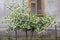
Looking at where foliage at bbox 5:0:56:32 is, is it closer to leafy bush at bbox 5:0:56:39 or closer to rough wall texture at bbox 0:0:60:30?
leafy bush at bbox 5:0:56:39

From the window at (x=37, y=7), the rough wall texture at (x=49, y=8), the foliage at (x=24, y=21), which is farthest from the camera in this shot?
the rough wall texture at (x=49, y=8)

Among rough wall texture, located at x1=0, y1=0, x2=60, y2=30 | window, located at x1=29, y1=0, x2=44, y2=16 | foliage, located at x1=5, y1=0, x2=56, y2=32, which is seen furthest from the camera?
rough wall texture, located at x1=0, y1=0, x2=60, y2=30

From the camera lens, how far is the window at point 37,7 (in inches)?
505

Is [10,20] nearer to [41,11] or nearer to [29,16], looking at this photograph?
[29,16]

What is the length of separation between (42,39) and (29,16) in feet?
6.66

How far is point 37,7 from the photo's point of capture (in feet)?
42.3

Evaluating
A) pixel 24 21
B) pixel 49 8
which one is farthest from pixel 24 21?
pixel 49 8

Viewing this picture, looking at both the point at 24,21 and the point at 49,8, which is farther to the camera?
the point at 49,8

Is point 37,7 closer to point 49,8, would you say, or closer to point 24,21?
point 49,8

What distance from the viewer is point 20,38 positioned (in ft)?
41.9

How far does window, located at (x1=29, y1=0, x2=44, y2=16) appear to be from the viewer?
1284cm

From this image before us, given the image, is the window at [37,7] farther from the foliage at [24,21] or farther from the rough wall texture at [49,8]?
the foliage at [24,21]

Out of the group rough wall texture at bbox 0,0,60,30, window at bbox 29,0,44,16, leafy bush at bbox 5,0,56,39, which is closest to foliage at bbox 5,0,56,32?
leafy bush at bbox 5,0,56,39

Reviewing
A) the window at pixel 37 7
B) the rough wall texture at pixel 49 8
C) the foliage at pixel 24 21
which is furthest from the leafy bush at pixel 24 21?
the rough wall texture at pixel 49 8
